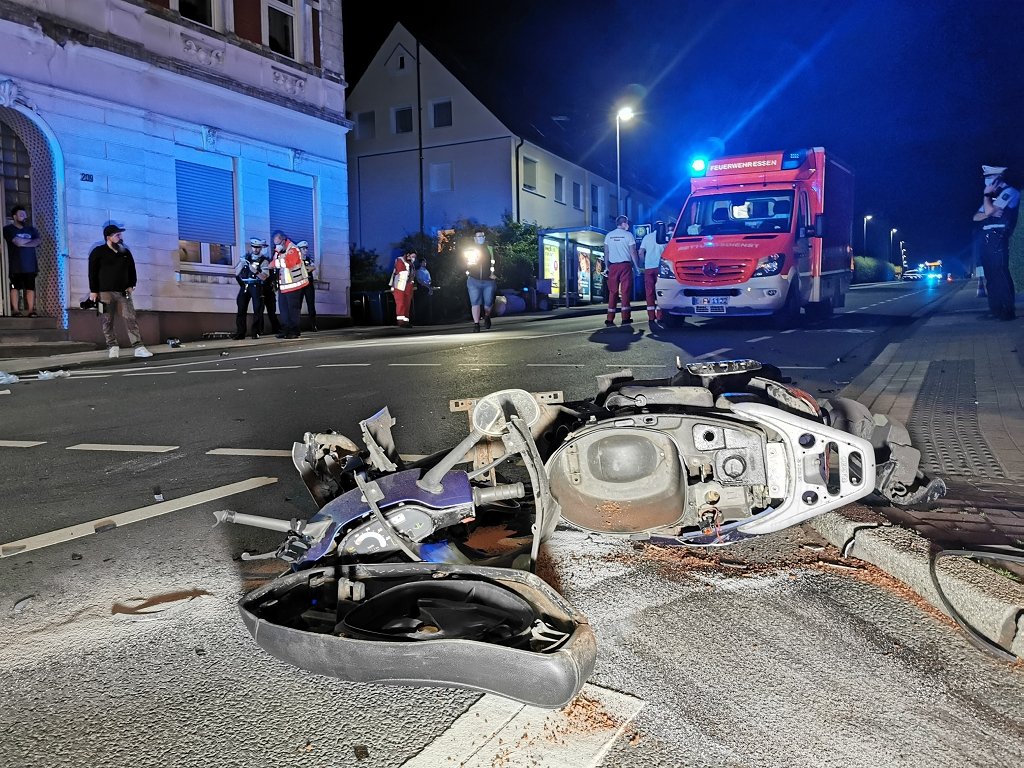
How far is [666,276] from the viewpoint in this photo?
14.5m

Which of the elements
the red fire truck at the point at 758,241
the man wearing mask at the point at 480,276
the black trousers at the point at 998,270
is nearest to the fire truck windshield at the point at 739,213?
the red fire truck at the point at 758,241

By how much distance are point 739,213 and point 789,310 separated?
8.30 feet

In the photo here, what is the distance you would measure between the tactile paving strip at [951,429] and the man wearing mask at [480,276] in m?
11.8

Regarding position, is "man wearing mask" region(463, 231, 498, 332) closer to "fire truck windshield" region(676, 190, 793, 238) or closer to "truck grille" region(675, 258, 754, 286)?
"fire truck windshield" region(676, 190, 793, 238)

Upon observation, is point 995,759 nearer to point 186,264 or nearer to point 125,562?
point 125,562

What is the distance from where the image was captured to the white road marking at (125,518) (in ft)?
11.0

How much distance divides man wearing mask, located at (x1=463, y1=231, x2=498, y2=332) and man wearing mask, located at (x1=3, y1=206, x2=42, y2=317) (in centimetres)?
861

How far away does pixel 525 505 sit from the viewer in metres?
3.35

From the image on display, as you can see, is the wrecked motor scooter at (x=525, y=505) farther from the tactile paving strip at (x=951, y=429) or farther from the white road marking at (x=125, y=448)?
the white road marking at (x=125, y=448)

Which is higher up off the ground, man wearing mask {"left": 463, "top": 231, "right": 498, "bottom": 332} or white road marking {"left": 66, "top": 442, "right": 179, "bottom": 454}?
man wearing mask {"left": 463, "top": 231, "right": 498, "bottom": 332}

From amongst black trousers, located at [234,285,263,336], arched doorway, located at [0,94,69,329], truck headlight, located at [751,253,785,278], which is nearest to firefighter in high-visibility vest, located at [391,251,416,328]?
black trousers, located at [234,285,263,336]

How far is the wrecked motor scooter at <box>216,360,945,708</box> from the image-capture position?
1.99m

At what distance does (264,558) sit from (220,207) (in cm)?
1694

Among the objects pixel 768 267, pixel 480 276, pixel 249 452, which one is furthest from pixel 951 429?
pixel 480 276
